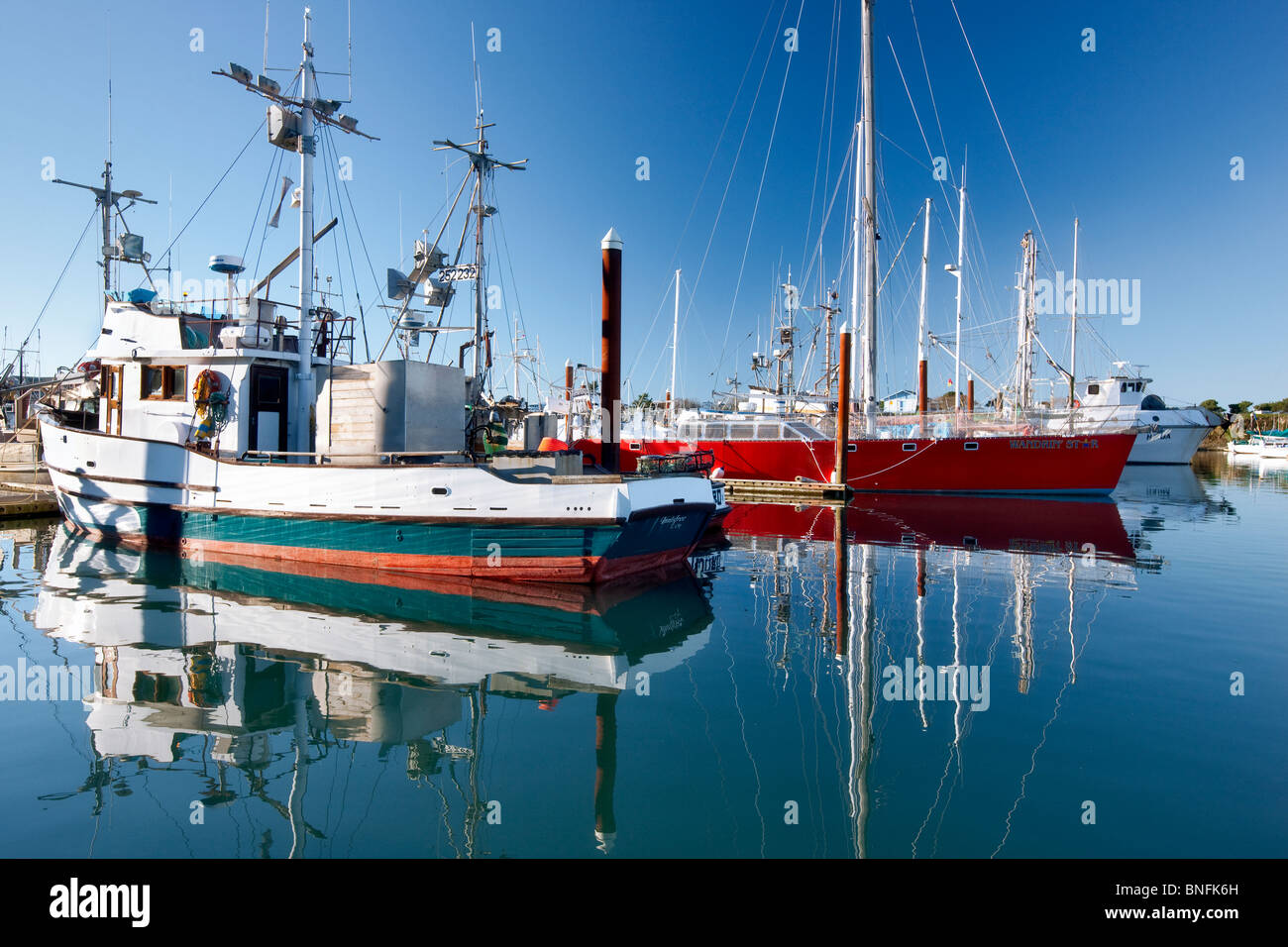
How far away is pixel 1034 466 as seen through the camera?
102ft

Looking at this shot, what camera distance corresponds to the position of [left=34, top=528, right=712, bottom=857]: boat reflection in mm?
6676

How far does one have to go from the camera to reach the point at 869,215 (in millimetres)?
29250

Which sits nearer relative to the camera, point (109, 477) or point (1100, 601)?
point (1100, 601)

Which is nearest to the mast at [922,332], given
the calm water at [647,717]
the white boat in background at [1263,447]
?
the calm water at [647,717]

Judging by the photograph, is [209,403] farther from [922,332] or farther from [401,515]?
[922,332]

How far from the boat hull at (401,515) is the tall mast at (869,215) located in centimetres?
1680

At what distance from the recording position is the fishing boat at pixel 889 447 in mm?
29391

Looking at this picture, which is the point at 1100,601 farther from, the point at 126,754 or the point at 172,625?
the point at 172,625

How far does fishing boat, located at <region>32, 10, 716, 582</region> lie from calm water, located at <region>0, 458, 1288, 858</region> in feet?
3.39

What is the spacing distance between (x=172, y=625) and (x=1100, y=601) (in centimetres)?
1557

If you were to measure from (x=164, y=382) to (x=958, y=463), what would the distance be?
2942cm

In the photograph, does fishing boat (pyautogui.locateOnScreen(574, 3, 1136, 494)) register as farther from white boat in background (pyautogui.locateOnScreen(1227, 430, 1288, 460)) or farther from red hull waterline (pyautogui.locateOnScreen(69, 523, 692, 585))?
white boat in background (pyautogui.locateOnScreen(1227, 430, 1288, 460))
